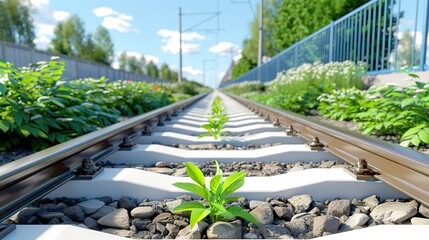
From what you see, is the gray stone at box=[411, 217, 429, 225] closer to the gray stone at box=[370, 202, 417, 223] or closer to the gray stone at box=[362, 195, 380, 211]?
the gray stone at box=[370, 202, 417, 223]

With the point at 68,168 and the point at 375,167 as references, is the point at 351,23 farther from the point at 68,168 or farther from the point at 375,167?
the point at 68,168

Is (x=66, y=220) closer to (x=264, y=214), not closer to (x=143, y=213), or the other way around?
(x=143, y=213)

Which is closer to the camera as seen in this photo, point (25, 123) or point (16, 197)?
point (16, 197)

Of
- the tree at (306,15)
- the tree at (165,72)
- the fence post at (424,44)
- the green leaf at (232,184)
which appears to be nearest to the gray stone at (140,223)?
the green leaf at (232,184)

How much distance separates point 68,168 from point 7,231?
707 mm

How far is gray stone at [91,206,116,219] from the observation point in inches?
59.5

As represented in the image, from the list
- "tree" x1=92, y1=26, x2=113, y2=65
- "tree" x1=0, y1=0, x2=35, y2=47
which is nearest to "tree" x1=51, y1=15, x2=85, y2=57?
"tree" x1=92, y1=26, x2=113, y2=65

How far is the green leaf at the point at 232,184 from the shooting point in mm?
1493

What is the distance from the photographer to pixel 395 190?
1.70 m

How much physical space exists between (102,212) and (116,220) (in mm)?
133

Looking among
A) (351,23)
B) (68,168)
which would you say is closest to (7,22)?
(351,23)

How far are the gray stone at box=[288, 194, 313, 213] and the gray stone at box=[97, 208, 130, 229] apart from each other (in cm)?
74

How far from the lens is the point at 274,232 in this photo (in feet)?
4.42

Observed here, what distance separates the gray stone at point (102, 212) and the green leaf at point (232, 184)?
50cm
